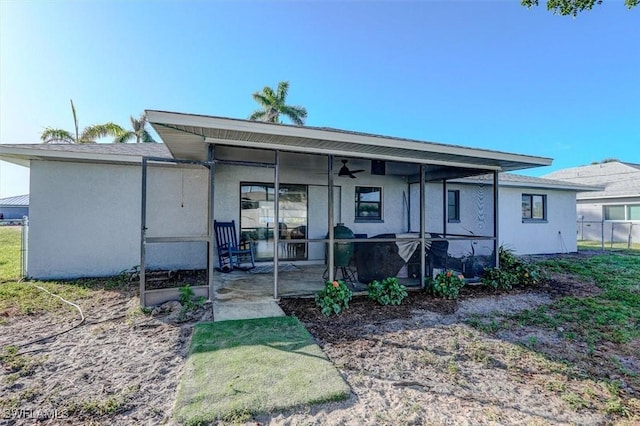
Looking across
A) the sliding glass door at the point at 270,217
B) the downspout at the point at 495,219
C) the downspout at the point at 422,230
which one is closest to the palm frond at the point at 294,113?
the sliding glass door at the point at 270,217

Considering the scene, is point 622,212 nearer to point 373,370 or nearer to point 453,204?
point 453,204

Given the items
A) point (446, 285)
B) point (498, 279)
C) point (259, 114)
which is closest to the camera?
point (446, 285)

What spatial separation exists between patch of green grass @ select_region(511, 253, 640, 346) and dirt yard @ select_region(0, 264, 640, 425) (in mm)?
288

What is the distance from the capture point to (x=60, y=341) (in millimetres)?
3178

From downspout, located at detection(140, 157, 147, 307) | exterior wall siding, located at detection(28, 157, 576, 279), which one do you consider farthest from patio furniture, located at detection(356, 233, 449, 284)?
downspout, located at detection(140, 157, 147, 307)

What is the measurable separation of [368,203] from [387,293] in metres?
4.00

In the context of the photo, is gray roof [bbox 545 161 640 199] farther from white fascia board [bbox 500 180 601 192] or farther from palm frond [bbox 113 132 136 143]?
palm frond [bbox 113 132 136 143]

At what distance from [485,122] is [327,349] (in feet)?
70.1

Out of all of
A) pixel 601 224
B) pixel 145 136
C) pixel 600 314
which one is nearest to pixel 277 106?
pixel 145 136

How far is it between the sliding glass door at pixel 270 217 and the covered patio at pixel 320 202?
0.03 meters

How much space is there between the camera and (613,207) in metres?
14.9

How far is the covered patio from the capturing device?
4.15 metres

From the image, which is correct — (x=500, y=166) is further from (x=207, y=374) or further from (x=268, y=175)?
(x=207, y=374)

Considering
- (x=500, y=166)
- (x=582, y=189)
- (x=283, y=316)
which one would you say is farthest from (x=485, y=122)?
(x=283, y=316)
